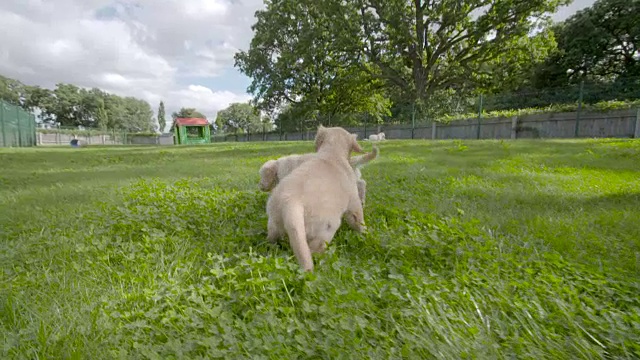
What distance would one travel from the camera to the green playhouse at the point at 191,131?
39844 mm

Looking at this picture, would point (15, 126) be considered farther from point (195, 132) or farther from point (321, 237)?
point (321, 237)

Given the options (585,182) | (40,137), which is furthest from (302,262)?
(40,137)

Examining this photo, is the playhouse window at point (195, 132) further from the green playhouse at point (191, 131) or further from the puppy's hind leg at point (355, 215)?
the puppy's hind leg at point (355, 215)

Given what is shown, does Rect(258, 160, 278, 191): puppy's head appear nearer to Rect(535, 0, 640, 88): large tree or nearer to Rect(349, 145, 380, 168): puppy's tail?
Rect(349, 145, 380, 168): puppy's tail

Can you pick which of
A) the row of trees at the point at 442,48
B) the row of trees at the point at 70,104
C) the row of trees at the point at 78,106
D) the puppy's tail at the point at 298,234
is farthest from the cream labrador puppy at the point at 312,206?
the row of trees at the point at 70,104

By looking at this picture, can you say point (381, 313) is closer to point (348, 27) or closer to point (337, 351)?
point (337, 351)

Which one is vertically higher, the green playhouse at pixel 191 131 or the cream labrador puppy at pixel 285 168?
the green playhouse at pixel 191 131

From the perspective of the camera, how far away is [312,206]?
2254 mm

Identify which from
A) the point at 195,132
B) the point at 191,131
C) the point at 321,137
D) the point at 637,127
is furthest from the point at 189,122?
the point at 321,137

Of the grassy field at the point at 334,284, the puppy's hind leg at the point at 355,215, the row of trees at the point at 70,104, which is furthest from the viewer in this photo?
the row of trees at the point at 70,104

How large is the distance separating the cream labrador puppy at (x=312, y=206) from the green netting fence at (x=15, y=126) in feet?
85.7

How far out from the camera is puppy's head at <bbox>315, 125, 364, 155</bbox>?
314 centimetres

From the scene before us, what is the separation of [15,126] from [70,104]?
76977mm

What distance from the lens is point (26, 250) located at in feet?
8.06
